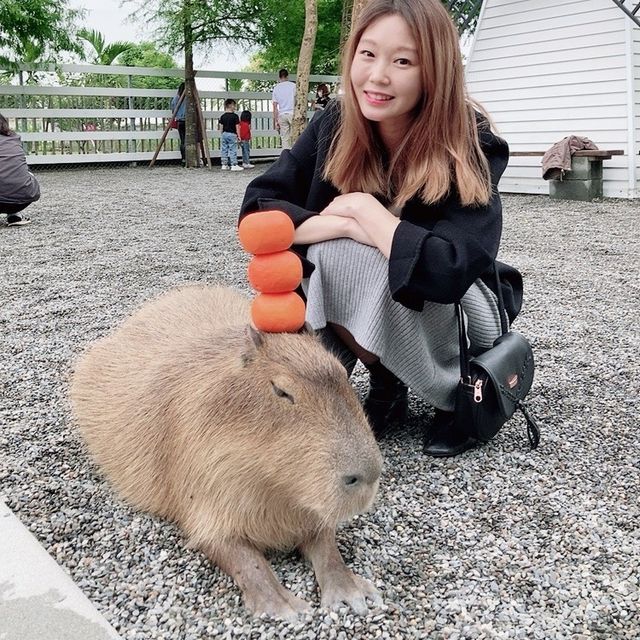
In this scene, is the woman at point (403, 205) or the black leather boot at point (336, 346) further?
the black leather boot at point (336, 346)

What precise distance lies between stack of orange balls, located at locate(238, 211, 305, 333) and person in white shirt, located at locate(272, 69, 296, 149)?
12039mm

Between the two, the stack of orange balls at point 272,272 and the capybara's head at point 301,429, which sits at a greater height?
the stack of orange balls at point 272,272

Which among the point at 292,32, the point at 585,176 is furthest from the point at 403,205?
the point at 292,32

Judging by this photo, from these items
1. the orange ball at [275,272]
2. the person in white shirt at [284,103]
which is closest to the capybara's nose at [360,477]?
the orange ball at [275,272]

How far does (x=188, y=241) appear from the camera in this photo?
5.77m

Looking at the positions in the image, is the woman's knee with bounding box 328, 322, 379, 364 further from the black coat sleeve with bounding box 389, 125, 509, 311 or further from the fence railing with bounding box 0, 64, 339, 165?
the fence railing with bounding box 0, 64, 339, 165

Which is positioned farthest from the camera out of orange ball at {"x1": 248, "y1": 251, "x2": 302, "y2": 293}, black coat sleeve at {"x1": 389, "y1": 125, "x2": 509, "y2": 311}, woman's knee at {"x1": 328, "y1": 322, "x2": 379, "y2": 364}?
woman's knee at {"x1": 328, "y1": 322, "x2": 379, "y2": 364}

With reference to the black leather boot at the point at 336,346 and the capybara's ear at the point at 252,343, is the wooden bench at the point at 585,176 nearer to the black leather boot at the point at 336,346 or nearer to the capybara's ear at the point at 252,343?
the black leather boot at the point at 336,346

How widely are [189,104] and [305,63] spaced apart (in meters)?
3.63

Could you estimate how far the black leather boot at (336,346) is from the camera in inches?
82.3

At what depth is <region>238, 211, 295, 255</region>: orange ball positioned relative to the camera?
1.49 meters

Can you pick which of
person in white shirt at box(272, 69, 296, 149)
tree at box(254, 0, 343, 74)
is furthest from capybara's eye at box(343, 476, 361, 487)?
tree at box(254, 0, 343, 74)

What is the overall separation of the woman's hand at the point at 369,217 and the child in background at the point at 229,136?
11935 mm

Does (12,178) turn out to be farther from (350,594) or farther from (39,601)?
(350,594)
